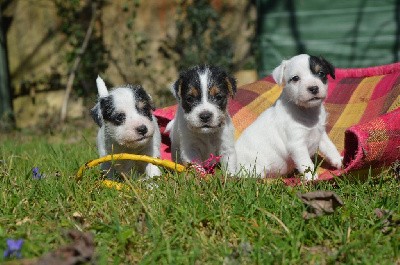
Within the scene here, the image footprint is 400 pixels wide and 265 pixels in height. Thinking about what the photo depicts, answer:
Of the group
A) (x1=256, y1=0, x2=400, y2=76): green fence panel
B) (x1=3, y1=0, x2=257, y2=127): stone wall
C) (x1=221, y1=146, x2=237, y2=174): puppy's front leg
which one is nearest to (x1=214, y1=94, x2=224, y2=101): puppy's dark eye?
(x1=221, y1=146, x2=237, y2=174): puppy's front leg

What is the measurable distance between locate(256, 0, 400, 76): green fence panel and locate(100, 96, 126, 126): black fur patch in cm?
589

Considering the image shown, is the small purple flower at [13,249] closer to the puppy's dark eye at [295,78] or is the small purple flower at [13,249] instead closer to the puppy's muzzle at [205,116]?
the puppy's muzzle at [205,116]

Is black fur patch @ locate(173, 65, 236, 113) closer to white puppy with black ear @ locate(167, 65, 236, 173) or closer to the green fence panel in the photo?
white puppy with black ear @ locate(167, 65, 236, 173)

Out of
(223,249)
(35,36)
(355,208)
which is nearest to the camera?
(223,249)

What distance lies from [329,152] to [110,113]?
5.61 feet

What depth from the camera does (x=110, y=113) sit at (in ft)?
13.2

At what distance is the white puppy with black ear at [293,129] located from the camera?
13.5 ft

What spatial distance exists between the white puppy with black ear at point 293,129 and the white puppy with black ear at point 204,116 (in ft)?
0.69

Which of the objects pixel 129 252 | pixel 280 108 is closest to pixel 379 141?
pixel 280 108

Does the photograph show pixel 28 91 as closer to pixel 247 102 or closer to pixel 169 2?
pixel 169 2

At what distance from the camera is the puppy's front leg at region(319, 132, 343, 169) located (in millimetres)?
4277

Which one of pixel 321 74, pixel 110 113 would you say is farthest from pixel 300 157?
pixel 110 113

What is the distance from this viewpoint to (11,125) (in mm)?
8898

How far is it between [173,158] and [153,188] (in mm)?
1468
